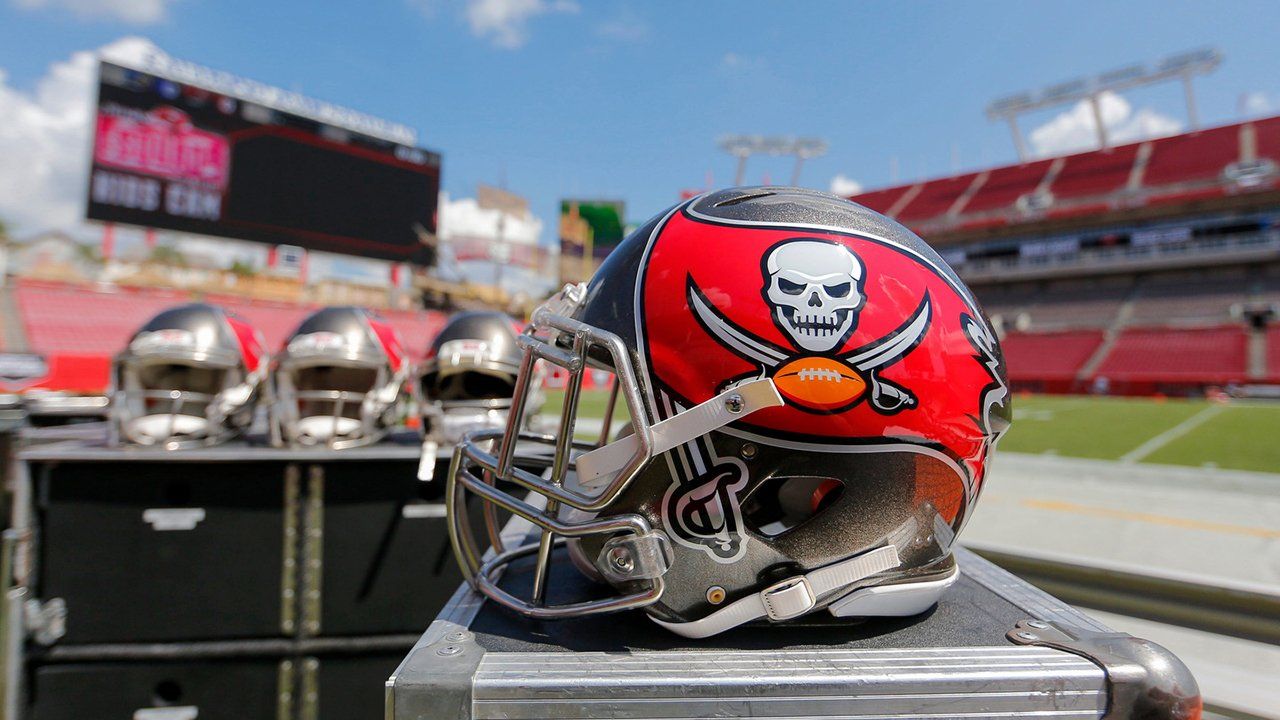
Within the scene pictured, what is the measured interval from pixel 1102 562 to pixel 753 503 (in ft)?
4.51

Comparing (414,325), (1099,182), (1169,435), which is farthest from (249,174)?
(1099,182)

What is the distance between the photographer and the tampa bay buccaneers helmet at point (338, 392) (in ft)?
7.89

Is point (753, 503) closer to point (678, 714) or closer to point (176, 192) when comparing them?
point (678, 714)

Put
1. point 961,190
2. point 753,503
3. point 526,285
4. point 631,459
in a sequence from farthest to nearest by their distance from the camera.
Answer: point 961,190 → point 526,285 → point 753,503 → point 631,459

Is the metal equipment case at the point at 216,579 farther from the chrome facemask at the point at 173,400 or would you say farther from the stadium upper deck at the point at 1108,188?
the stadium upper deck at the point at 1108,188

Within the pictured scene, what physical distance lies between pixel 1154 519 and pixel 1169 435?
27.2ft

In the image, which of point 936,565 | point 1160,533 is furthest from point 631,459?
point 1160,533

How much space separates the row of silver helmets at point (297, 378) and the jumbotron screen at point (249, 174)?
1631 centimetres

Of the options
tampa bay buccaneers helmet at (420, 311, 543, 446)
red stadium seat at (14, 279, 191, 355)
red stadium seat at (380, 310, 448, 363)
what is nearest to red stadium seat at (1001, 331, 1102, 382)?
red stadium seat at (380, 310, 448, 363)

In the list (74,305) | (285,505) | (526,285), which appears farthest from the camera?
(526,285)

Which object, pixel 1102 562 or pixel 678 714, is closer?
pixel 678 714

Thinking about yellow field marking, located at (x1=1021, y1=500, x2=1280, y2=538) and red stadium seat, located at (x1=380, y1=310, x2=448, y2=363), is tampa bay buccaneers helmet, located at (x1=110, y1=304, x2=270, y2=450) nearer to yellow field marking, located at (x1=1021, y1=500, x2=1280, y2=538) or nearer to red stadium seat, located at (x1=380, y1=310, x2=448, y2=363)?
yellow field marking, located at (x1=1021, y1=500, x2=1280, y2=538)

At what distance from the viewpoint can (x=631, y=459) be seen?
1078 millimetres

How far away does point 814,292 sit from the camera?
111 cm
